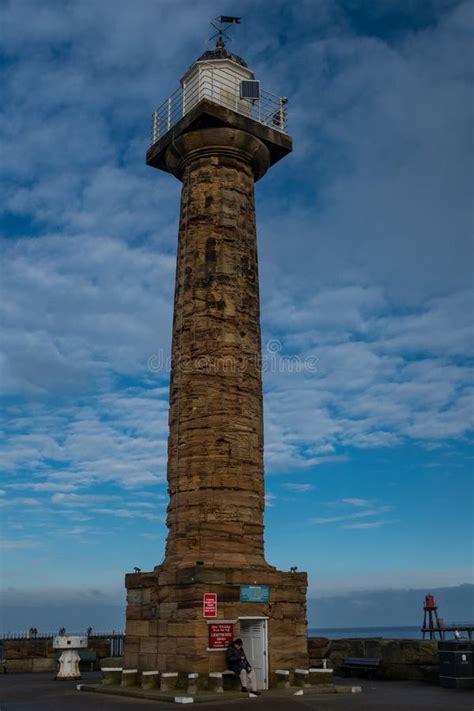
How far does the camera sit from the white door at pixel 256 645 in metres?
15.0

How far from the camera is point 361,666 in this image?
18984mm

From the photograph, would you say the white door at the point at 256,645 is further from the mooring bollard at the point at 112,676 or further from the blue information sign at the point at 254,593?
the mooring bollard at the point at 112,676

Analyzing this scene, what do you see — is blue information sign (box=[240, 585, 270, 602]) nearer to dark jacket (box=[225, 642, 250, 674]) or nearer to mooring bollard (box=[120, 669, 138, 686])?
dark jacket (box=[225, 642, 250, 674])

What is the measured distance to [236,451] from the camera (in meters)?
16.5

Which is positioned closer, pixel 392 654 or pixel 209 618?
pixel 209 618

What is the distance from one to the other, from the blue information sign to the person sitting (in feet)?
3.81

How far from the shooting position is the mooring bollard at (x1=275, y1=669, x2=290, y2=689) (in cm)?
1488

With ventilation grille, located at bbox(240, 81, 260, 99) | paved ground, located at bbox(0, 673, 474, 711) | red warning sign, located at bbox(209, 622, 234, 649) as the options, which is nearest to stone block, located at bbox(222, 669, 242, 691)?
red warning sign, located at bbox(209, 622, 234, 649)

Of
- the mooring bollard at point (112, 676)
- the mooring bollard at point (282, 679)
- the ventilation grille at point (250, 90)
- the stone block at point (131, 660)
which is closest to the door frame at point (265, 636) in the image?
the mooring bollard at point (282, 679)

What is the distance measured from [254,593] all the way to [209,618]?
4.09 feet

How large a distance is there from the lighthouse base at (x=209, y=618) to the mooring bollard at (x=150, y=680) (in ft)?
0.90

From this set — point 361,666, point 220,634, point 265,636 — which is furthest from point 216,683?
point 361,666

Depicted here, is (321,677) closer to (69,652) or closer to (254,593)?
(254,593)

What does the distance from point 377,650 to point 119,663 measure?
713 cm
